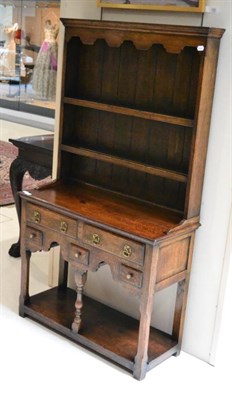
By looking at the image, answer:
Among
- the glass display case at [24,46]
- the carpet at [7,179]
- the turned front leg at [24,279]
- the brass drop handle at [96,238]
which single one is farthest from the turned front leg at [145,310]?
the glass display case at [24,46]

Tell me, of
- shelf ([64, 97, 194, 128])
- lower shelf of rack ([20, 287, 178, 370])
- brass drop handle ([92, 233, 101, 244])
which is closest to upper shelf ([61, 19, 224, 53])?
shelf ([64, 97, 194, 128])

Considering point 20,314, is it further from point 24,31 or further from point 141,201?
point 24,31

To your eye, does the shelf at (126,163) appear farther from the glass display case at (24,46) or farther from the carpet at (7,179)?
the glass display case at (24,46)

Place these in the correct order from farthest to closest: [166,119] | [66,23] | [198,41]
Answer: [66,23] → [166,119] → [198,41]

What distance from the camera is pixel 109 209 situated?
2887 mm

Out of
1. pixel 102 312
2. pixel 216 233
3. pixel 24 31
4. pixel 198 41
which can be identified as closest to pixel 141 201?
pixel 216 233

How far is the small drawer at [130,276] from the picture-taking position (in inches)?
102

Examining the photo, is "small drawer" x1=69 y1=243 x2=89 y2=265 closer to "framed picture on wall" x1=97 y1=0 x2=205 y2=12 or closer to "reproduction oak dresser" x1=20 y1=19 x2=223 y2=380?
"reproduction oak dresser" x1=20 y1=19 x2=223 y2=380

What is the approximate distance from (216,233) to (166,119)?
62 cm

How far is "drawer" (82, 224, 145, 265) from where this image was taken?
8.45ft

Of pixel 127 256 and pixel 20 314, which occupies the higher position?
pixel 127 256

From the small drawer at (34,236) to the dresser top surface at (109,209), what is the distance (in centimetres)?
18

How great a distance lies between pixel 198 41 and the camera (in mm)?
2500

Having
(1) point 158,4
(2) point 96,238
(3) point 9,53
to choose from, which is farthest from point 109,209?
(3) point 9,53
